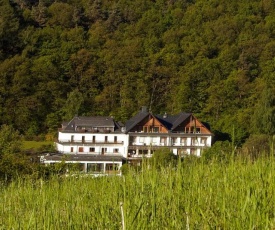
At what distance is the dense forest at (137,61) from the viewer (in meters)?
33.2

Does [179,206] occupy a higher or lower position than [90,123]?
lower

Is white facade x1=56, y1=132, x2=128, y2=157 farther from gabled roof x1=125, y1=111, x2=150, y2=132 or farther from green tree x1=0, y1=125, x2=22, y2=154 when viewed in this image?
green tree x1=0, y1=125, x2=22, y2=154

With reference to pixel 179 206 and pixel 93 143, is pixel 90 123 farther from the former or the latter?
pixel 179 206

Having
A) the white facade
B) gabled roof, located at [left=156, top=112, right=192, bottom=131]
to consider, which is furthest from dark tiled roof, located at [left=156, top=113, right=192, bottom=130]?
the white facade

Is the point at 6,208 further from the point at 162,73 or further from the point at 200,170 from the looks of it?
the point at 162,73

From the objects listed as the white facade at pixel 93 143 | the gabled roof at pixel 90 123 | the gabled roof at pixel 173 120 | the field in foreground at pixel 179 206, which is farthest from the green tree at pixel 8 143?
the gabled roof at pixel 173 120

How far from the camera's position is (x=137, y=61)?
42.3m

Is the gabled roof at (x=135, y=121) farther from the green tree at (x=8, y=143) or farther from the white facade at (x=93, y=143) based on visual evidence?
the green tree at (x=8, y=143)

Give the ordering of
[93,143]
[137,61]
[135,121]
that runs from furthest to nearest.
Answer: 1. [137,61]
2. [135,121]
3. [93,143]

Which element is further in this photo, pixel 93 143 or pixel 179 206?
pixel 93 143

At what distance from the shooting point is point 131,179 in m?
2.39

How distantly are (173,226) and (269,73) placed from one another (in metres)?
37.0

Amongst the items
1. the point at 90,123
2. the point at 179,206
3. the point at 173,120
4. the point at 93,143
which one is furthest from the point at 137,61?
the point at 179,206

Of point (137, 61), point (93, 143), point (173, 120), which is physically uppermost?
point (137, 61)
